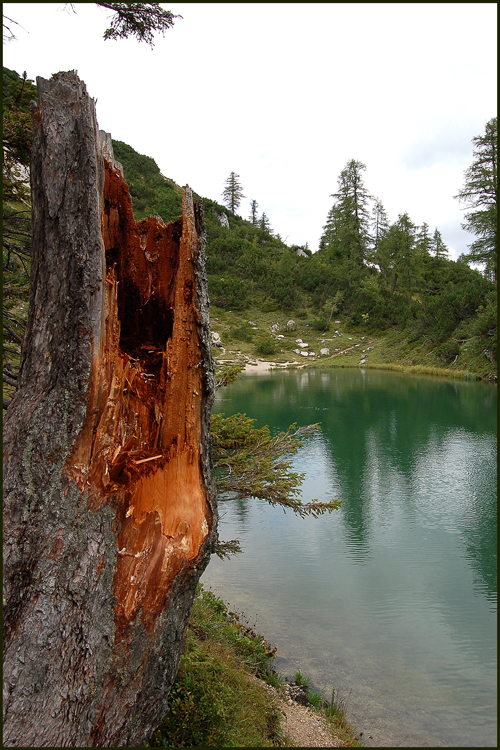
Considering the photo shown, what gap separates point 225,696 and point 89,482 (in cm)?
280

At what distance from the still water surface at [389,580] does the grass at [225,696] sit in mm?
389

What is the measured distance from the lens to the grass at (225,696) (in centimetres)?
→ 351

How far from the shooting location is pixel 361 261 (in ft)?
175

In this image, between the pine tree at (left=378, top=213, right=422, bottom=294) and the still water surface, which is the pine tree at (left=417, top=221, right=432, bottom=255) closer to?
the pine tree at (left=378, top=213, right=422, bottom=294)

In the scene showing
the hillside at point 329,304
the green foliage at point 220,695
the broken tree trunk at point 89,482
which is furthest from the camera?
the hillside at point 329,304

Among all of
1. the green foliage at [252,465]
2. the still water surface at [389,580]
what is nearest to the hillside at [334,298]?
the still water surface at [389,580]

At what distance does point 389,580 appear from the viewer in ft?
27.0

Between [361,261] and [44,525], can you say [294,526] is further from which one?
[361,261]

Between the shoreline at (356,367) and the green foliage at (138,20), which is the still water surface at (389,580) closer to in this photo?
the green foliage at (138,20)

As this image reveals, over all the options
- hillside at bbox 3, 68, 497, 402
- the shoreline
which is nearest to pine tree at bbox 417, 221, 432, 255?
hillside at bbox 3, 68, 497, 402

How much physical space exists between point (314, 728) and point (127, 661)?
3.25m

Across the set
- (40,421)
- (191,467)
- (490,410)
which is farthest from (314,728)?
(490,410)

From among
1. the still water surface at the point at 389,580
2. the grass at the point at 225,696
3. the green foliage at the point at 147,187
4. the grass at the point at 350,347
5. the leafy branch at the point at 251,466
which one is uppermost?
the green foliage at the point at 147,187

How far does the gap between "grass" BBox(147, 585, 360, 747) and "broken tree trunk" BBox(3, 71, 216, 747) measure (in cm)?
104
